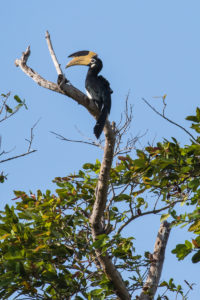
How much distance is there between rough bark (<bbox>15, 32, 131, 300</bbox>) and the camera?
414 centimetres

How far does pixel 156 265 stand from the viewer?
494cm

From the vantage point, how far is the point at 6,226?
442 centimetres

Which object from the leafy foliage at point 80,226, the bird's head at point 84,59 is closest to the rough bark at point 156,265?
the leafy foliage at point 80,226

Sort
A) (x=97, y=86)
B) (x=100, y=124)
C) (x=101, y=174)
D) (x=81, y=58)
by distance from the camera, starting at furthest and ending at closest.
→ (x=81, y=58) → (x=97, y=86) → (x=100, y=124) → (x=101, y=174)

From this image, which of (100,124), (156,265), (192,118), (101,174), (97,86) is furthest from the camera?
(97,86)

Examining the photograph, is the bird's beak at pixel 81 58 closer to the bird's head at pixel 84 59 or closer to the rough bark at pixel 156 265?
the bird's head at pixel 84 59

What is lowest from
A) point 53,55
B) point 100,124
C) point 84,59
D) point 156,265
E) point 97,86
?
point 156,265

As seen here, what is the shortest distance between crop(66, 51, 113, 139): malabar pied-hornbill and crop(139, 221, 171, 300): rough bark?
1338 mm

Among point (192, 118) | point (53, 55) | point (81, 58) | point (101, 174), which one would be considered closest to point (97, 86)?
point (81, 58)

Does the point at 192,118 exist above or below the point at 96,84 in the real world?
below

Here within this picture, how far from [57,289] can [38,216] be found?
0.71 m

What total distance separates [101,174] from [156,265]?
1407mm

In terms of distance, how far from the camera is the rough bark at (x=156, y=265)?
4699 mm

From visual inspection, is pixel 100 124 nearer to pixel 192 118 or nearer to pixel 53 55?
pixel 53 55
